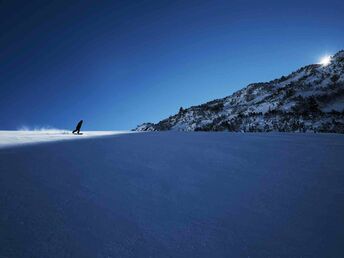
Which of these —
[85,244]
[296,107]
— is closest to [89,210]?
[85,244]

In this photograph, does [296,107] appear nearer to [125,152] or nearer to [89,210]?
[125,152]

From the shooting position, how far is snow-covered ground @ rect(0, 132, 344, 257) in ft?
5.15

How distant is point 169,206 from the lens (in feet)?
6.86

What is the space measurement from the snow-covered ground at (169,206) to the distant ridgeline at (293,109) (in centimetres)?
1868

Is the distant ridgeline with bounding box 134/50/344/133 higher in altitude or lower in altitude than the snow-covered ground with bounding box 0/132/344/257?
higher

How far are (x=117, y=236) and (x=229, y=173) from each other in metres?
1.73

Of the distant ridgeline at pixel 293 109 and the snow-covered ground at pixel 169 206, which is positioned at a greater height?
the distant ridgeline at pixel 293 109

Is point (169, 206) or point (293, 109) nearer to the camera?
point (169, 206)

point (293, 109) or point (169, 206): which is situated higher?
point (293, 109)

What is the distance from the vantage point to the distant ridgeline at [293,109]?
71.1 ft

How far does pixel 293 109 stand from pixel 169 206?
27454 mm

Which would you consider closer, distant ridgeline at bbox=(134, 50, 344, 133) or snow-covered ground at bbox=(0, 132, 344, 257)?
snow-covered ground at bbox=(0, 132, 344, 257)

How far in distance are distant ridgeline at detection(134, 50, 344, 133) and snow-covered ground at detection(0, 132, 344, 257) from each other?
735 inches

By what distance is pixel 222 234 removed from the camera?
173 cm
